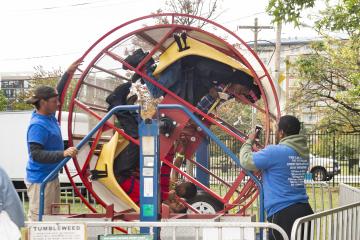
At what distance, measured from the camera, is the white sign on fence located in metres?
4.65

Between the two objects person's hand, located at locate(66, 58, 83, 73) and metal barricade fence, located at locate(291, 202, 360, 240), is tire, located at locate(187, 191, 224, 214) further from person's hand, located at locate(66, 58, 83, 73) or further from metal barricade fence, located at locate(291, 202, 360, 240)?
metal barricade fence, located at locate(291, 202, 360, 240)

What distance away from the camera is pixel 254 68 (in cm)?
739

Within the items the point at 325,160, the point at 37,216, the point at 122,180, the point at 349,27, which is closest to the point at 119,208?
the point at 122,180

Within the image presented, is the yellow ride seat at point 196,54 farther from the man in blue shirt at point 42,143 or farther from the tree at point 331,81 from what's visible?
the tree at point 331,81

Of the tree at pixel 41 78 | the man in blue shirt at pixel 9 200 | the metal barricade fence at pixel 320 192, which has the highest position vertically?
the tree at pixel 41 78

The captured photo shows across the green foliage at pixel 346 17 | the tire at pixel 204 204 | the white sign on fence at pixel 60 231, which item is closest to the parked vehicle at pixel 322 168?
the green foliage at pixel 346 17

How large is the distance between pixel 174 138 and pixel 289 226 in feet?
6.32

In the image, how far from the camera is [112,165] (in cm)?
731

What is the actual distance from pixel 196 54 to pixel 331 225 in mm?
2777

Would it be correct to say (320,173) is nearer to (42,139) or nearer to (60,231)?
(42,139)

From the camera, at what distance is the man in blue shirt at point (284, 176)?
5930mm

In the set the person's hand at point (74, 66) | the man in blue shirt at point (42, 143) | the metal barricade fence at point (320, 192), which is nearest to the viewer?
the man in blue shirt at point (42, 143)

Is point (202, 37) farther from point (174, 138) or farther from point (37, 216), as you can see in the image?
point (37, 216)

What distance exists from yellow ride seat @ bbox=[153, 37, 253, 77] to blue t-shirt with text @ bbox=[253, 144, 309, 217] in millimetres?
1672
